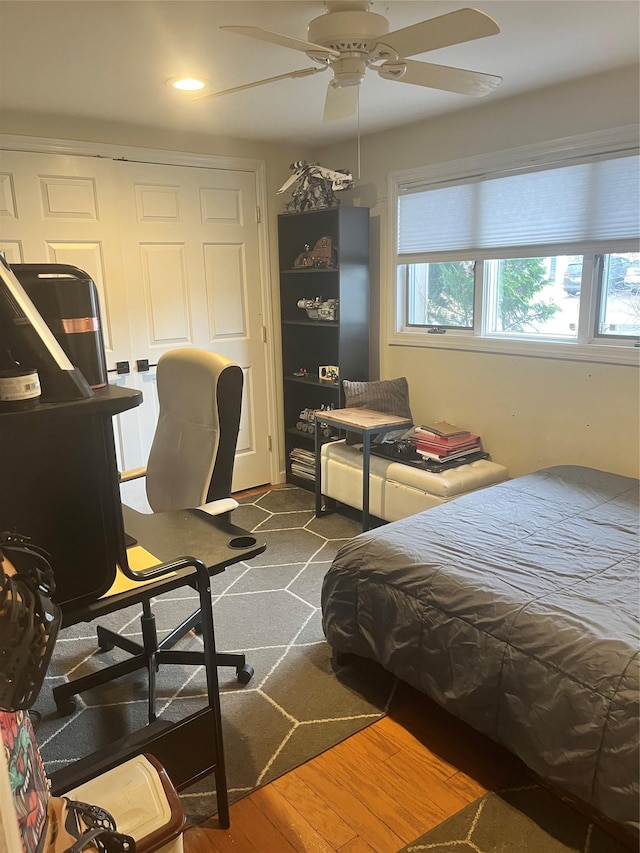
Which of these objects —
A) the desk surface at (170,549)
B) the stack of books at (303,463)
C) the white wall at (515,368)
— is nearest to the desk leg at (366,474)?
the white wall at (515,368)

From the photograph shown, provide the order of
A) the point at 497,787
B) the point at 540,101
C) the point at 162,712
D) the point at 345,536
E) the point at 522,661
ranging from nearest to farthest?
1. the point at 522,661
2. the point at 497,787
3. the point at 162,712
4. the point at 540,101
5. the point at 345,536

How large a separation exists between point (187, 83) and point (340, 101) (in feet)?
2.46

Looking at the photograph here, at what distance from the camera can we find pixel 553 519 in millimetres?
2516

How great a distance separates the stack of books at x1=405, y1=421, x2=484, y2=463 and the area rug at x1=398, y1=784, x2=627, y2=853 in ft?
6.07

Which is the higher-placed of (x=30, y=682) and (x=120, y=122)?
(x=120, y=122)

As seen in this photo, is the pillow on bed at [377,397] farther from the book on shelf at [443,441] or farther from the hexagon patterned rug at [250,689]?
the hexagon patterned rug at [250,689]

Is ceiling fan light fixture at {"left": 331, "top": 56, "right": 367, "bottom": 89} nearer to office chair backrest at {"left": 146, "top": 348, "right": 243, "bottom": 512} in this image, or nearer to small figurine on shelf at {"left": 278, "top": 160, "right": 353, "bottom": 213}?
office chair backrest at {"left": 146, "top": 348, "right": 243, "bottom": 512}

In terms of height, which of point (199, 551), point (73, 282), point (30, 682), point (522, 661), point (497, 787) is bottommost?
point (497, 787)

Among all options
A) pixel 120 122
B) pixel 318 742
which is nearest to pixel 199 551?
pixel 318 742

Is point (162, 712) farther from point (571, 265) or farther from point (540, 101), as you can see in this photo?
point (540, 101)

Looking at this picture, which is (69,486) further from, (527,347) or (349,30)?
(527,347)

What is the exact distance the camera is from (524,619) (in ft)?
6.03

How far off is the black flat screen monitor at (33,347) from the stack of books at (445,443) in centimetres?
252

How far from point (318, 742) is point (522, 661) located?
0.77 metres
